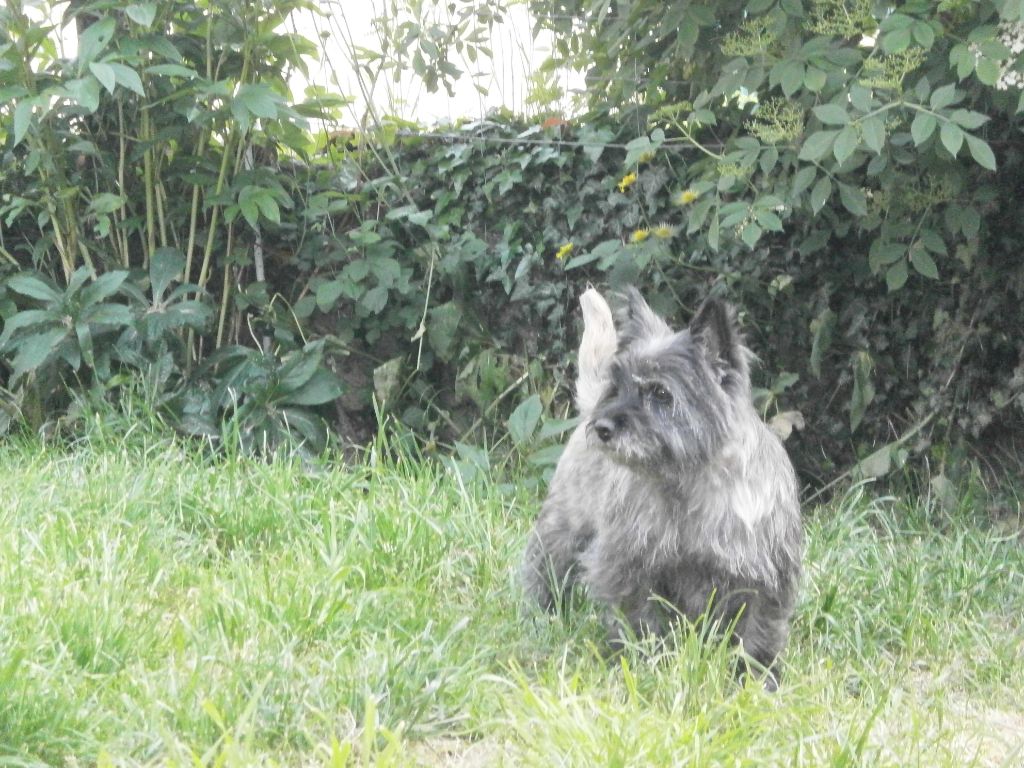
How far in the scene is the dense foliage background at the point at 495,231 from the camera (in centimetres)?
459

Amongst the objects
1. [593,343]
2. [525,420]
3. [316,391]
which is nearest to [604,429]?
[593,343]

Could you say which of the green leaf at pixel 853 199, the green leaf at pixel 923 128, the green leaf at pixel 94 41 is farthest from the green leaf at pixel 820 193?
the green leaf at pixel 94 41

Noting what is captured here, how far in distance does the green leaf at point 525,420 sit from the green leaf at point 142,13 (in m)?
2.21

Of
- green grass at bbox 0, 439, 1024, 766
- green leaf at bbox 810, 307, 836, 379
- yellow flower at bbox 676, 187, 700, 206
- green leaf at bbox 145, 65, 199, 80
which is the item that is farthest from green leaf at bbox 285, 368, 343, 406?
green leaf at bbox 810, 307, 836, 379

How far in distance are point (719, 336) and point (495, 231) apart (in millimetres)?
2891

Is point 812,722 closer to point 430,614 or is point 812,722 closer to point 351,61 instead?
point 430,614

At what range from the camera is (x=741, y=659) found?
3512 millimetres

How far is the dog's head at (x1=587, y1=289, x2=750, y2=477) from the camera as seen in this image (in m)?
3.32

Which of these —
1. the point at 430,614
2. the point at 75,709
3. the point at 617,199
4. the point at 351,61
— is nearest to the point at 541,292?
the point at 617,199

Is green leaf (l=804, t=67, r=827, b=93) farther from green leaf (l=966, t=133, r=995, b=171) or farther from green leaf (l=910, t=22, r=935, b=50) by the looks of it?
green leaf (l=966, t=133, r=995, b=171)

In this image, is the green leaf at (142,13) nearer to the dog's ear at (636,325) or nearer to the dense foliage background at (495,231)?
the dense foliage background at (495,231)

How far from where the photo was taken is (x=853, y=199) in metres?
4.42

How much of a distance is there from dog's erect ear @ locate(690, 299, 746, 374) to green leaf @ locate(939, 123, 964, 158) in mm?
933

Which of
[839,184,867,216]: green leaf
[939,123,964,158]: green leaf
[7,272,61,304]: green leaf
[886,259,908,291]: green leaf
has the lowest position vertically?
[7,272,61,304]: green leaf
